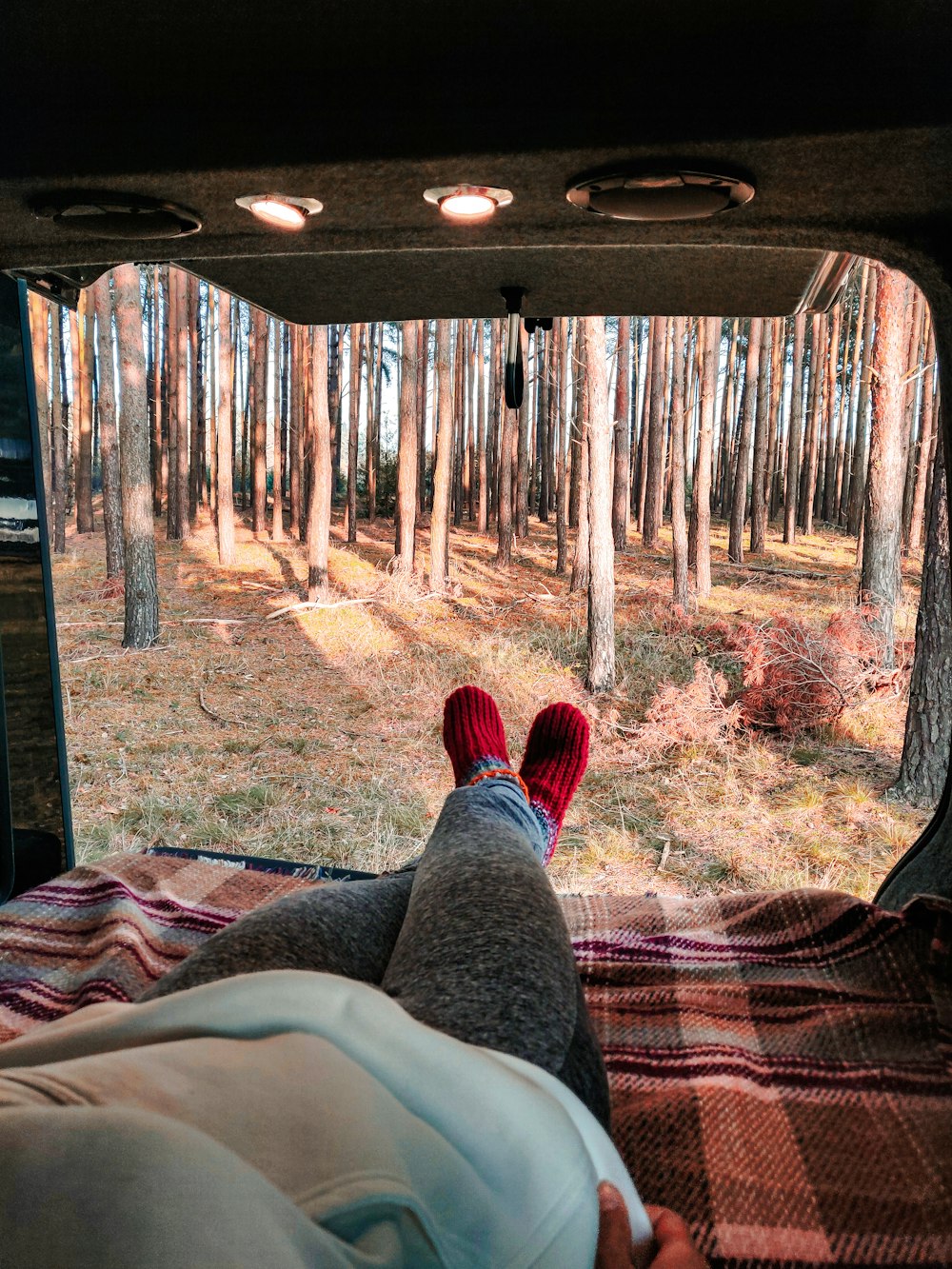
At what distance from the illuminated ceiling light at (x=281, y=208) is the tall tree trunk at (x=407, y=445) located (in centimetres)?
565

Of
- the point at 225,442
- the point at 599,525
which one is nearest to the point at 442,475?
the point at 225,442

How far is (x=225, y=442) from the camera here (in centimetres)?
695

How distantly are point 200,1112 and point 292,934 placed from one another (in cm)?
44

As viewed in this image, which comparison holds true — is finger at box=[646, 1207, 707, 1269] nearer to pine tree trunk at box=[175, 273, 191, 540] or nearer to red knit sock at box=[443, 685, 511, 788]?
red knit sock at box=[443, 685, 511, 788]

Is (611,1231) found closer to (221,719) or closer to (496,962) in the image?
(496,962)

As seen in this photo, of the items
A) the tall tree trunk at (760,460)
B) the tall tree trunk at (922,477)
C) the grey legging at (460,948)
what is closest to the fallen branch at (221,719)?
the grey legging at (460,948)

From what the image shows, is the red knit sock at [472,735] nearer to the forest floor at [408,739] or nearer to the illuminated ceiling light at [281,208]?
the illuminated ceiling light at [281,208]

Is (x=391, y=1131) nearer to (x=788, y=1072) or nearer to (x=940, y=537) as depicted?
(x=788, y=1072)

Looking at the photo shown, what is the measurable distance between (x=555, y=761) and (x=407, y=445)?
5.16 m

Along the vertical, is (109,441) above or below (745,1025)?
above

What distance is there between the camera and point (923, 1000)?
916 millimetres

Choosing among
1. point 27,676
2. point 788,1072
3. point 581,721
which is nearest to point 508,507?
point 581,721

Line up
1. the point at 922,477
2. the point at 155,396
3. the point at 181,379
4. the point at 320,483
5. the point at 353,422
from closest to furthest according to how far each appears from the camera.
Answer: the point at 320,483 < the point at 922,477 < the point at 181,379 < the point at 353,422 < the point at 155,396

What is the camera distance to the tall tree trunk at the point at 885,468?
430cm
